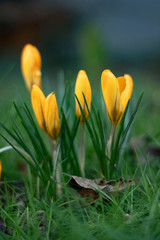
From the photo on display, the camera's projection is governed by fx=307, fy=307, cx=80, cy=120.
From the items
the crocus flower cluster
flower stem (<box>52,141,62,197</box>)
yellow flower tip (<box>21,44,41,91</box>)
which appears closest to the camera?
the crocus flower cluster

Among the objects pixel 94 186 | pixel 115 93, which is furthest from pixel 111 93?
pixel 94 186

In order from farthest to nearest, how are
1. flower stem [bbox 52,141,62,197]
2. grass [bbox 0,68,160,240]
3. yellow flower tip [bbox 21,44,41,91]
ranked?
yellow flower tip [bbox 21,44,41,91] < flower stem [bbox 52,141,62,197] < grass [bbox 0,68,160,240]

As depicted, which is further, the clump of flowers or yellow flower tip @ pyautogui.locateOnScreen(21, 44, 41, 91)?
yellow flower tip @ pyautogui.locateOnScreen(21, 44, 41, 91)

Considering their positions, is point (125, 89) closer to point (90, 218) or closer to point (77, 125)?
point (77, 125)

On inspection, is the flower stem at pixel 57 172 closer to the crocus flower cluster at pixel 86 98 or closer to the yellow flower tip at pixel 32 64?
the crocus flower cluster at pixel 86 98

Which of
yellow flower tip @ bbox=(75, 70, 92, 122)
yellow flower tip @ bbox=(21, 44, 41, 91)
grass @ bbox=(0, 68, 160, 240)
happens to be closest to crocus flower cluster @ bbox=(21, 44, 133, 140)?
yellow flower tip @ bbox=(75, 70, 92, 122)

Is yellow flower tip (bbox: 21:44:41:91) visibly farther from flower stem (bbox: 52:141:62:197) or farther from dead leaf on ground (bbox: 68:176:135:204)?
dead leaf on ground (bbox: 68:176:135:204)

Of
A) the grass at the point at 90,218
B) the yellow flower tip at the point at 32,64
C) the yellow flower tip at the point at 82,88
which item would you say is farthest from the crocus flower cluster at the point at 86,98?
the yellow flower tip at the point at 32,64
